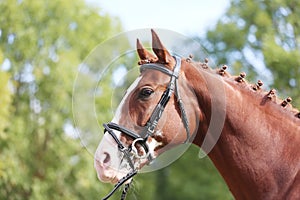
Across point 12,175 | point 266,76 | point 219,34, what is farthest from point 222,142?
point 12,175

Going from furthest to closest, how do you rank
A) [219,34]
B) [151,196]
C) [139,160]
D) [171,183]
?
[151,196] → [171,183] → [219,34] → [139,160]

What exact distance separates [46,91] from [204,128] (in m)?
29.3

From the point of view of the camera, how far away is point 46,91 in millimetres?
34219

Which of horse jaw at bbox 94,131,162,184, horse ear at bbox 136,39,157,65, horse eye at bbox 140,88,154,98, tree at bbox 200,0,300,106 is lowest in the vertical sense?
horse jaw at bbox 94,131,162,184

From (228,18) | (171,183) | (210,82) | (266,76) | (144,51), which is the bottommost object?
(210,82)

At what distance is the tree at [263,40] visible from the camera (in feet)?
84.9

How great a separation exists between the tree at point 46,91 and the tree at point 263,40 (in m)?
6.75

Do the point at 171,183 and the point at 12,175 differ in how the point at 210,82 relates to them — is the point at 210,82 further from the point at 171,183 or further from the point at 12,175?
the point at 171,183

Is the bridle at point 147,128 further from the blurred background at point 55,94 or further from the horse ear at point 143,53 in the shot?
the blurred background at point 55,94

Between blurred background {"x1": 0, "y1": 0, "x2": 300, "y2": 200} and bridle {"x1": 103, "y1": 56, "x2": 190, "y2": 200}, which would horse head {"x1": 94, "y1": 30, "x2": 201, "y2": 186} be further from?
blurred background {"x1": 0, "y1": 0, "x2": 300, "y2": 200}

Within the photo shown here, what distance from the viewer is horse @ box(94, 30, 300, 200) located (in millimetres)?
5375

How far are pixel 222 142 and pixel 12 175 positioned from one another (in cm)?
2849

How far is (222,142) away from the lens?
5.55 metres

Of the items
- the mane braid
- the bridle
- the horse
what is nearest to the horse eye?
the horse
